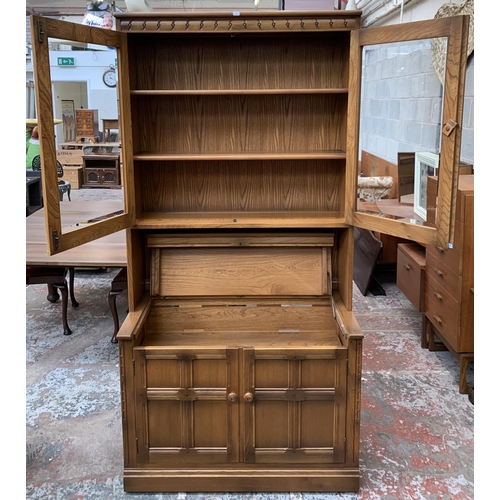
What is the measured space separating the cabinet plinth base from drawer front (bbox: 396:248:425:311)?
1735 mm

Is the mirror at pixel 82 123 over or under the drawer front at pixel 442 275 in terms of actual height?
over

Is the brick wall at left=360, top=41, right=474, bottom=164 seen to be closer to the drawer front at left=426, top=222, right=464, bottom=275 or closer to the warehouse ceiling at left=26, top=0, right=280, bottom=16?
the drawer front at left=426, top=222, right=464, bottom=275

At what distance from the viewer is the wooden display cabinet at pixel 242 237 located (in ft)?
8.09

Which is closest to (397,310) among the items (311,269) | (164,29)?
(311,269)

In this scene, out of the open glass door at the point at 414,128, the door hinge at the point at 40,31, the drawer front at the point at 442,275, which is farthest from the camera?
the drawer front at the point at 442,275

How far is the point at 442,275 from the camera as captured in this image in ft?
11.7

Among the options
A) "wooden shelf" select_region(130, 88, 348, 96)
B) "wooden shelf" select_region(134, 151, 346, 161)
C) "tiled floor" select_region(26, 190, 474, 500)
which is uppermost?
"wooden shelf" select_region(130, 88, 348, 96)

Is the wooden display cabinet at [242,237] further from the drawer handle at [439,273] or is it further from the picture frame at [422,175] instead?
the drawer handle at [439,273]

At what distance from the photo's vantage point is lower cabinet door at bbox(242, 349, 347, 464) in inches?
96.7

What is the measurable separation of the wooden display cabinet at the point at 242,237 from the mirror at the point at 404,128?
0.22 feet

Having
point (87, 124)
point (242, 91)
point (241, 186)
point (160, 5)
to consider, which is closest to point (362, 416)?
point (241, 186)

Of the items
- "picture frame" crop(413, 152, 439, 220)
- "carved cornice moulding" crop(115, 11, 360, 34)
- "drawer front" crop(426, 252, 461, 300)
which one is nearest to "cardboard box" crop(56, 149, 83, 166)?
"carved cornice moulding" crop(115, 11, 360, 34)

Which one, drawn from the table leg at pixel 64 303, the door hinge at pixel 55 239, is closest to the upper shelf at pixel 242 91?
the door hinge at pixel 55 239

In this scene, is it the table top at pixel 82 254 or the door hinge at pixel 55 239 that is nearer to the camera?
the door hinge at pixel 55 239
